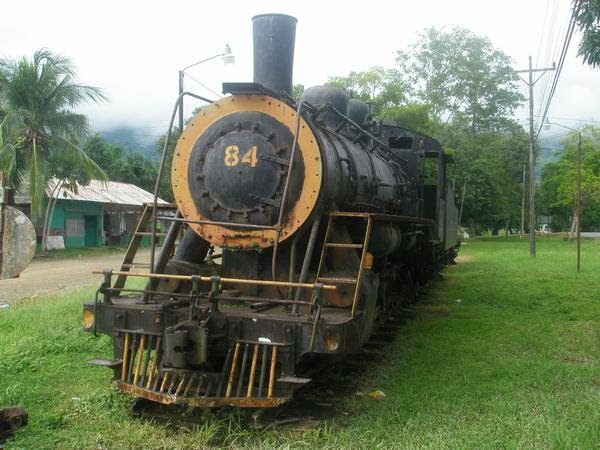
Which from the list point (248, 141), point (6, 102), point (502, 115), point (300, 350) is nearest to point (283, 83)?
point (248, 141)

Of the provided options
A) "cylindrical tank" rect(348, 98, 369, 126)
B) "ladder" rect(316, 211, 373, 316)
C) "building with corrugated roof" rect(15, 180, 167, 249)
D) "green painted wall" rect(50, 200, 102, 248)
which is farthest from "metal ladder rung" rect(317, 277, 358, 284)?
"green painted wall" rect(50, 200, 102, 248)

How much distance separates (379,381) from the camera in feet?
19.5

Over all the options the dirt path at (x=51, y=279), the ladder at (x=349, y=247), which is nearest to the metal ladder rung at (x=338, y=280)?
the ladder at (x=349, y=247)

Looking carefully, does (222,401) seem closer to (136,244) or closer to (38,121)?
(136,244)

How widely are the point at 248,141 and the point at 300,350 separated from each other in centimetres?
197

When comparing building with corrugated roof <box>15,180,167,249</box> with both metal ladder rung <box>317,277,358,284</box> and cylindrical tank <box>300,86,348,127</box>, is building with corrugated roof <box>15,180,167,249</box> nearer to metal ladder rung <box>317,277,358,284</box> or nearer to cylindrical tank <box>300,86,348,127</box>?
cylindrical tank <box>300,86,348,127</box>

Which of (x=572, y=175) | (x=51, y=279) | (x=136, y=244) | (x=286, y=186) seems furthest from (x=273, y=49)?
(x=572, y=175)

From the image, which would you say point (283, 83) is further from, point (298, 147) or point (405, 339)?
point (405, 339)

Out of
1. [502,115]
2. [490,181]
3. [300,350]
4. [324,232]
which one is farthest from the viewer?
[502,115]

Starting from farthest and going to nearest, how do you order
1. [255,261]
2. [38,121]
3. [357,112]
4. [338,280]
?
1. [38,121]
2. [357,112]
3. [255,261]
4. [338,280]

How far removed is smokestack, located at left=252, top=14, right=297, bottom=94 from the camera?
241 inches

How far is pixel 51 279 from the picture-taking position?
58.0 ft

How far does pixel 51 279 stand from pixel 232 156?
14.0 m

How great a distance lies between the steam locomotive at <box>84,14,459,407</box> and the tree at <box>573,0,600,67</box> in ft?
9.26
